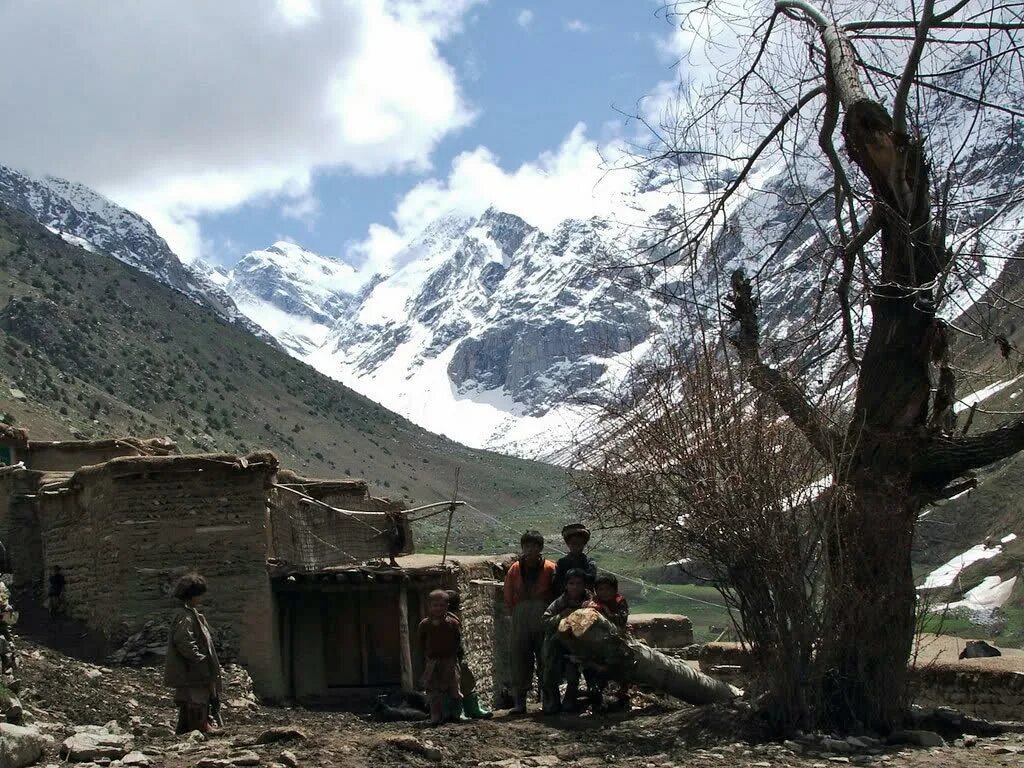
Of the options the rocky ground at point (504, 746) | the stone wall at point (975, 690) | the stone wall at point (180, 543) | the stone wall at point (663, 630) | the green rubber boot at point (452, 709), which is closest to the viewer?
the rocky ground at point (504, 746)

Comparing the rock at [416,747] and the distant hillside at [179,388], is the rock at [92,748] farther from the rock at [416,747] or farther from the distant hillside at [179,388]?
the distant hillside at [179,388]

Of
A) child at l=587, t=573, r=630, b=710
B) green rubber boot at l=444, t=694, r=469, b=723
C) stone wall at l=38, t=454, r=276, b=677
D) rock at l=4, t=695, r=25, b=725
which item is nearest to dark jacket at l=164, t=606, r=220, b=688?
rock at l=4, t=695, r=25, b=725

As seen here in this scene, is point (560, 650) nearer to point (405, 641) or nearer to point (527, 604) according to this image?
point (527, 604)

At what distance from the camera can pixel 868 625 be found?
8469 mm

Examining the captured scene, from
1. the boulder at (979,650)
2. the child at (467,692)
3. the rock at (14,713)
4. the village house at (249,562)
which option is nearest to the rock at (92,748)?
the rock at (14,713)

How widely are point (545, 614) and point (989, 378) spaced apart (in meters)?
3.92

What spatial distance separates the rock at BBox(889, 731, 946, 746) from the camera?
826 centimetres

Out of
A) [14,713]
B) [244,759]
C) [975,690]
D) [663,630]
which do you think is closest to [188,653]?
[14,713]

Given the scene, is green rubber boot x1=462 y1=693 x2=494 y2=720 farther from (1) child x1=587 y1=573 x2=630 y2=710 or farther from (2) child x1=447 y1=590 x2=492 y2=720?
(1) child x1=587 y1=573 x2=630 y2=710

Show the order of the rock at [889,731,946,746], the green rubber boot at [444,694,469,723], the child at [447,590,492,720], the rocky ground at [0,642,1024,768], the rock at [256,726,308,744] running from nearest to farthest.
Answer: the rocky ground at [0,642,1024,768], the rock at [889,731,946,746], the rock at [256,726,308,744], the green rubber boot at [444,694,469,723], the child at [447,590,492,720]

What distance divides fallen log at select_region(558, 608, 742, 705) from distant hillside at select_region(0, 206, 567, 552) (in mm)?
39495

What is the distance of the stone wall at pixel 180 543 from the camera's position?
13.5 meters

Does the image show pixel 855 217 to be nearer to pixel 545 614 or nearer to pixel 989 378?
pixel 989 378

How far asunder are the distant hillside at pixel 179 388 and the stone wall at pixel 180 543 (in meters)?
33.8
